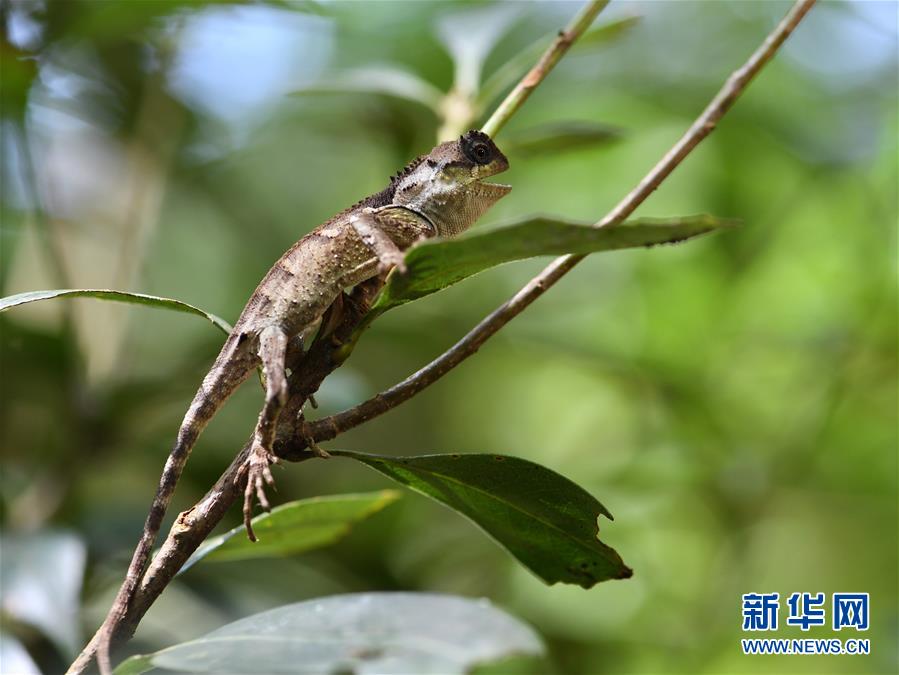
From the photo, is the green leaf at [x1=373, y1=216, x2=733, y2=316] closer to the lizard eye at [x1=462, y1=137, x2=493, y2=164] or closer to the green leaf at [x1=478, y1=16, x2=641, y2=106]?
the lizard eye at [x1=462, y1=137, x2=493, y2=164]

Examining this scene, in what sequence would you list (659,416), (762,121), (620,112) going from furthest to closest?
1. (620,112)
2. (762,121)
3. (659,416)

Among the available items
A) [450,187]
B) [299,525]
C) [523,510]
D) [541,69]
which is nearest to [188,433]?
[299,525]

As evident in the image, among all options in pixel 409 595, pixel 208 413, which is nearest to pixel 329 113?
pixel 208 413

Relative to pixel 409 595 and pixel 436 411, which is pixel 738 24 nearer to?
pixel 436 411

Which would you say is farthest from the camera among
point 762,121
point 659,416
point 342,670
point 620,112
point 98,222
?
point 98,222

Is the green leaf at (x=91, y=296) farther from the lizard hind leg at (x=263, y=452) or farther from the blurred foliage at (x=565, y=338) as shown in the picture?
the blurred foliage at (x=565, y=338)

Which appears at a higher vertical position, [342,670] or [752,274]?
[752,274]

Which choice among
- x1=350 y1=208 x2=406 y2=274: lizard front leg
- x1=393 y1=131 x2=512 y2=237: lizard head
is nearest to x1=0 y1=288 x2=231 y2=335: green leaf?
x1=350 y1=208 x2=406 y2=274: lizard front leg
